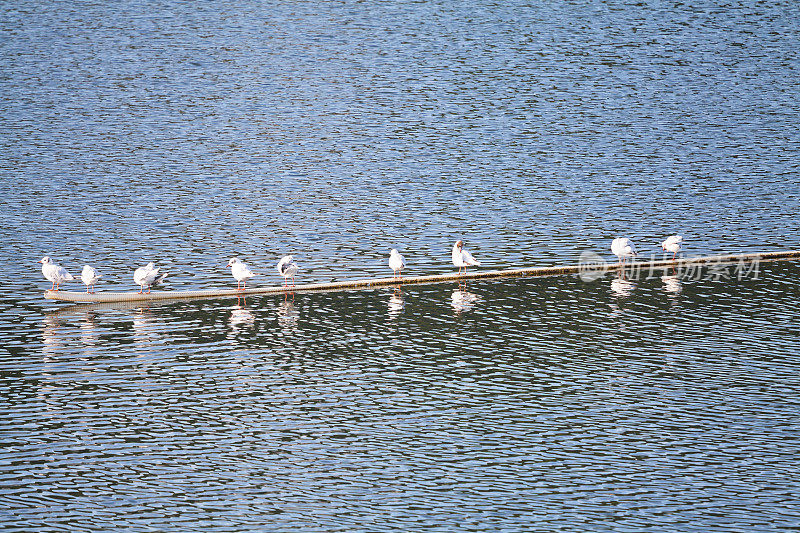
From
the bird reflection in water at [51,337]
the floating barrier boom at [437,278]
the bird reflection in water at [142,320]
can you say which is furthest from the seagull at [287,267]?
the bird reflection in water at [51,337]

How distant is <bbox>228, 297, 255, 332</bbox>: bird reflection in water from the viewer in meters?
35.4

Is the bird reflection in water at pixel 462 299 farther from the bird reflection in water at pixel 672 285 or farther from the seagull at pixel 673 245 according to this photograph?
the seagull at pixel 673 245

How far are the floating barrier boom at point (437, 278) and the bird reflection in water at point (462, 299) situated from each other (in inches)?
24.1

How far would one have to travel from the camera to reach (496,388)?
29781mm

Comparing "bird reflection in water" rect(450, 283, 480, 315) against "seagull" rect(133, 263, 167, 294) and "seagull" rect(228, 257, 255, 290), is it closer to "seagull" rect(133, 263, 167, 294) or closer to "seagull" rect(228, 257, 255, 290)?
"seagull" rect(228, 257, 255, 290)

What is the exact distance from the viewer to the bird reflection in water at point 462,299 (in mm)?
37075

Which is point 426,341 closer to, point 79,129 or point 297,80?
point 79,129

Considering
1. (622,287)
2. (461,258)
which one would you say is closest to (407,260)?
(461,258)

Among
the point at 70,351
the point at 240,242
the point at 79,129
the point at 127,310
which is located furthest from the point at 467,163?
the point at 70,351

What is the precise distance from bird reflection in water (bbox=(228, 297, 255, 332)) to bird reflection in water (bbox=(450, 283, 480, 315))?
6279 millimetres

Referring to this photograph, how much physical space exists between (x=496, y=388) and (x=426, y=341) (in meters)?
4.45

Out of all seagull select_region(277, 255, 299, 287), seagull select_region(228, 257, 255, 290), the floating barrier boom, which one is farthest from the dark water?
seagull select_region(277, 255, 299, 287)

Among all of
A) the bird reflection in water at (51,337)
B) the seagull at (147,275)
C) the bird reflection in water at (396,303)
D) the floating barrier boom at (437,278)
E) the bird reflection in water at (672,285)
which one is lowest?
the bird reflection in water at (51,337)

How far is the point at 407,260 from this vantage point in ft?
144
